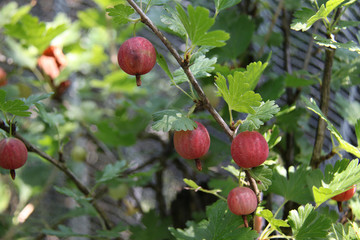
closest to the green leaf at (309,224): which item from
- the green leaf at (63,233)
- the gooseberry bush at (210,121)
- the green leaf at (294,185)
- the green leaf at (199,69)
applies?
the gooseberry bush at (210,121)

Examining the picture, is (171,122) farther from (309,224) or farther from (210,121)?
(210,121)

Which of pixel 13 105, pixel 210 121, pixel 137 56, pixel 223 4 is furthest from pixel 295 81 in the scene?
pixel 13 105

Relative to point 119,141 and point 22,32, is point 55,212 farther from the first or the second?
point 22,32

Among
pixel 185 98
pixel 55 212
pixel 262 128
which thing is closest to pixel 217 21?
pixel 185 98

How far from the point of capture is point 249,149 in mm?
501

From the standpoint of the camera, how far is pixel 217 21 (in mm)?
911

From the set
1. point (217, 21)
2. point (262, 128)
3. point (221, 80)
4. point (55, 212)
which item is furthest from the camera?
point (55, 212)

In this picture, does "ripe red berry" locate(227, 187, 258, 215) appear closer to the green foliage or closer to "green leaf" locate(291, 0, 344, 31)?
the green foliage

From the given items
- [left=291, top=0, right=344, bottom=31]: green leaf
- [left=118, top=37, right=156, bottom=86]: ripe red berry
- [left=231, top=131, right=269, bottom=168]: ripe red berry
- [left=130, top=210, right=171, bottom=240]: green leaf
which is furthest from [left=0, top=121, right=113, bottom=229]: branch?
[left=291, top=0, right=344, bottom=31]: green leaf

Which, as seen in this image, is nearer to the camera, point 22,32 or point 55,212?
point 22,32

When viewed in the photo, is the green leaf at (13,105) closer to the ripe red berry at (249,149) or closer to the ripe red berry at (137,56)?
the ripe red berry at (137,56)

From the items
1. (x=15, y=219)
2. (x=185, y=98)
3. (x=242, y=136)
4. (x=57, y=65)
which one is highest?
(x=242, y=136)

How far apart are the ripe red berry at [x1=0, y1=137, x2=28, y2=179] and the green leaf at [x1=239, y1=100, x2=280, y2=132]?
338 millimetres

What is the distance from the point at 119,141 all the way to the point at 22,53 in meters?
0.46
